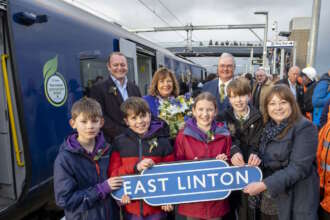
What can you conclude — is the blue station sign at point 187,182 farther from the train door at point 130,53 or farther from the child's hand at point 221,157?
the train door at point 130,53

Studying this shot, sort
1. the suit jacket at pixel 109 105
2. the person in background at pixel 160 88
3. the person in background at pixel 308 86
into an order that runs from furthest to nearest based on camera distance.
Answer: the person in background at pixel 308 86 < the suit jacket at pixel 109 105 < the person in background at pixel 160 88

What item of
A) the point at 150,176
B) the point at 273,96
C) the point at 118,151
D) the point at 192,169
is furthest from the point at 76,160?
the point at 273,96

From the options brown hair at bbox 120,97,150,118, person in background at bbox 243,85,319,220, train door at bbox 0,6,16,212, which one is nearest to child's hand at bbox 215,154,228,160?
person in background at bbox 243,85,319,220

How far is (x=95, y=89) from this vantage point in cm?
283

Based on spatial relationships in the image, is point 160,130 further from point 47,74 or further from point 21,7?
point 21,7

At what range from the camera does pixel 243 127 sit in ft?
6.90

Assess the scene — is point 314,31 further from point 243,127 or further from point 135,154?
point 135,154

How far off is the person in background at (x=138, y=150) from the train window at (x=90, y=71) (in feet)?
6.16

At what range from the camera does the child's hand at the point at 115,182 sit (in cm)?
172

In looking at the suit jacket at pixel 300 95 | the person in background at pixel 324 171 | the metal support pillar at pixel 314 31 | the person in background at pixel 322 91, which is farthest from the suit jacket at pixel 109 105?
the metal support pillar at pixel 314 31

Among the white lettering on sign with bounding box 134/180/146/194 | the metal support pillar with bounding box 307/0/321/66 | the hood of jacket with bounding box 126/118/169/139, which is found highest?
the metal support pillar with bounding box 307/0/321/66

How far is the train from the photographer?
234 cm

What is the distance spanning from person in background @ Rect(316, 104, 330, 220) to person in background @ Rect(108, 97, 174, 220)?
1096mm

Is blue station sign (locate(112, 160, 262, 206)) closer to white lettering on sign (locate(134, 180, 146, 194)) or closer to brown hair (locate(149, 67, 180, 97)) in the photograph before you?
white lettering on sign (locate(134, 180, 146, 194))
